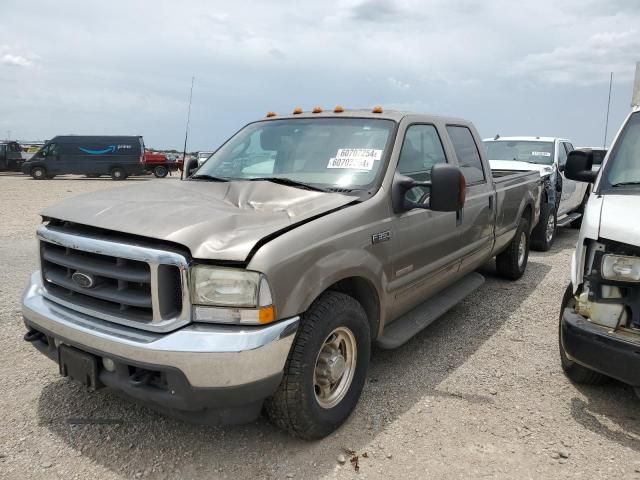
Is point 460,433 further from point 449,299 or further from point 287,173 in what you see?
point 287,173

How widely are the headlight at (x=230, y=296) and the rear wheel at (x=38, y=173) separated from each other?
27813 mm

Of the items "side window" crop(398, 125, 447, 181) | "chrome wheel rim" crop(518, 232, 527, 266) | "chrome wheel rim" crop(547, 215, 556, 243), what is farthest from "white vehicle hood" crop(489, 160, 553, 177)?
"side window" crop(398, 125, 447, 181)

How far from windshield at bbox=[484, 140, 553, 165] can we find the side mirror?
205 inches

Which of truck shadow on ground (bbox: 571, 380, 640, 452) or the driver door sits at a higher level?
the driver door

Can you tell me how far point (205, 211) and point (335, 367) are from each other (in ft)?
3.73

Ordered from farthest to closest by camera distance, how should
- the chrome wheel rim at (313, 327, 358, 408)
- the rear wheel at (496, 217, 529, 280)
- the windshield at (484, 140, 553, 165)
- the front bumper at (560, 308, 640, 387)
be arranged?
the windshield at (484, 140, 553, 165), the rear wheel at (496, 217, 529, 280), the chrome wheel rim at (313, 327, 358, 408), the front bumper at (560, 308, 640, 387)

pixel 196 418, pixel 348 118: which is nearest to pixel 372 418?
pixel 196 418

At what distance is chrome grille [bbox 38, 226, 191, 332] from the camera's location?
7.74 feet

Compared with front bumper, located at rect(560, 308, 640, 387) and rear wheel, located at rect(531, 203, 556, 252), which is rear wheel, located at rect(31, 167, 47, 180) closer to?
rear wheel, located at rect(531, 203, 556, 252)

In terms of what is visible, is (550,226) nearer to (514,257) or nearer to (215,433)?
(514,257)

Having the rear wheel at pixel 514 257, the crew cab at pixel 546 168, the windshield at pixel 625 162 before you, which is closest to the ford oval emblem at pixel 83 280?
the windshield at pixel 625 162

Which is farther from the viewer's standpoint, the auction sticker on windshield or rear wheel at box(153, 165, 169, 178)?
rear wheel at box(153, 165, 169, 178)

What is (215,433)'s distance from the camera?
2.94m

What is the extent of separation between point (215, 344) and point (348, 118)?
7.11 ft
